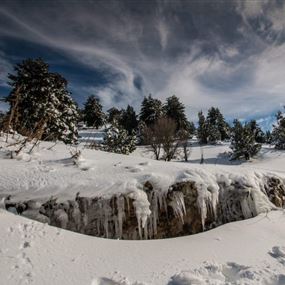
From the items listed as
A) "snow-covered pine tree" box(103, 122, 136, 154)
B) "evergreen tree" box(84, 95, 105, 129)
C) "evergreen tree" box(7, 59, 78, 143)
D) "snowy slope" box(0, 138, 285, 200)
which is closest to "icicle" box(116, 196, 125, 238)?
"snowy slope" box(0, 138, 285, 200)

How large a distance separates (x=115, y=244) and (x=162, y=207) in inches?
46.4

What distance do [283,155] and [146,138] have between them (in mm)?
16034

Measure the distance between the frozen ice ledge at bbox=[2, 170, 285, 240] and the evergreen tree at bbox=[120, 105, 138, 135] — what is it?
131 ft

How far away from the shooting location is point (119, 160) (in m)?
5.48

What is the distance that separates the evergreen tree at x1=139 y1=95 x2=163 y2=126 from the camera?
128 ft

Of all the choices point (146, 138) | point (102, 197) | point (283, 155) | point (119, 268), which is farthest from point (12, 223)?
point (283, 155)

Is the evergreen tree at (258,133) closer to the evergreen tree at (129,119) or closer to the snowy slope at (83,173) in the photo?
the evergreen tree at (129,119)

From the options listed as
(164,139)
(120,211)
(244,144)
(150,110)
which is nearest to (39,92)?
(164,139)

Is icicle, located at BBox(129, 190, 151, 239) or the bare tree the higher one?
the bare tree

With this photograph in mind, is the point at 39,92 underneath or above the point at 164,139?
above

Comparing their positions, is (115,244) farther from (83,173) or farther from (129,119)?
(129,119)

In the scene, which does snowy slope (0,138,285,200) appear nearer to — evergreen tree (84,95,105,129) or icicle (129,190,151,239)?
icicle (129,190,151,239)

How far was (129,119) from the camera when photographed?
4547 cm

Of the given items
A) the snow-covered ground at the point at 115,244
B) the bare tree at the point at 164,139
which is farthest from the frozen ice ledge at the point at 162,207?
the bare tree at the point at 164,139
